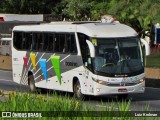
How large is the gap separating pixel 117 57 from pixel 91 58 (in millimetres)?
928

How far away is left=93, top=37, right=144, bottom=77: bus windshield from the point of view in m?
21.8

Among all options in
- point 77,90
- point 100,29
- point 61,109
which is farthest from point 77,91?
point 61,109

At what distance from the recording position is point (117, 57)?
2192 cm

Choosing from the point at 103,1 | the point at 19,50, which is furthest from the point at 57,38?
the point at 103,1

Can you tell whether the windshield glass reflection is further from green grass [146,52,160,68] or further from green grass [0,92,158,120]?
green grass [146,52,160,68]

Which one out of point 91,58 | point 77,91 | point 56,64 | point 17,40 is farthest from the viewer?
point 17,40

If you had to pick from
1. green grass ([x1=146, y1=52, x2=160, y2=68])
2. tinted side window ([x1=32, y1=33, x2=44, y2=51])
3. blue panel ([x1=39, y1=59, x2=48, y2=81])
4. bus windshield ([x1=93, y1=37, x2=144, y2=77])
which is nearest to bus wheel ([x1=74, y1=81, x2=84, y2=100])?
bus windshield ([x1=93, y1=37, x2=144, y2=77])

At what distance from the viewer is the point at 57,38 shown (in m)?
24.6

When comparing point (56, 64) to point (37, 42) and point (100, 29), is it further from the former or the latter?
point (100, 29)

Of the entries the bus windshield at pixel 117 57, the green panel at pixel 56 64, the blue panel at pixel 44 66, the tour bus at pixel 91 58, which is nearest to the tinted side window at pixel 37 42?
the tour bus at pixel 91 58

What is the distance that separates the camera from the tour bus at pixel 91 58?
71.5 ft

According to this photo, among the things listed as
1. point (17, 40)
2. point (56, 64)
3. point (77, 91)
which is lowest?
point (77, 91)

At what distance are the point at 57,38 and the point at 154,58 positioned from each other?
18363 millimetres

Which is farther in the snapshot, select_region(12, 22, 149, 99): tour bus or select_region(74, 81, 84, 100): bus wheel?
select_region(74, 81, 84, 100): bus wheel
